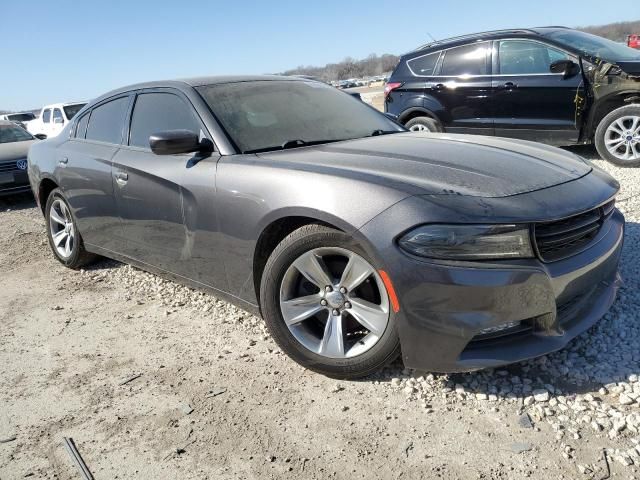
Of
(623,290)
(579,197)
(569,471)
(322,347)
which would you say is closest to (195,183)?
(322,347)

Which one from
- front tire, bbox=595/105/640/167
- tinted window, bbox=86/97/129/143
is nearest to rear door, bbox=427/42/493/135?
front tire, bbox=595/105/640/167

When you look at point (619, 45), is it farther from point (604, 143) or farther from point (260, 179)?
point (260, 179)

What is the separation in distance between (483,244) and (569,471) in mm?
907

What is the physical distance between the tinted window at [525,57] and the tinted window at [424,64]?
1016 millimetres

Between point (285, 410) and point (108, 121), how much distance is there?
2.91 m

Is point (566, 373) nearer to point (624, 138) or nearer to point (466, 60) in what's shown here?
point (624, 138)

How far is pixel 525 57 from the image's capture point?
709 centimetres

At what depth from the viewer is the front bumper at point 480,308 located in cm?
225

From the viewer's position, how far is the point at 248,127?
3324mm

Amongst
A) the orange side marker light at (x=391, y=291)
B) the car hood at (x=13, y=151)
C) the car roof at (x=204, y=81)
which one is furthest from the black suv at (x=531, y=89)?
the car hood at (x=13, y=151)

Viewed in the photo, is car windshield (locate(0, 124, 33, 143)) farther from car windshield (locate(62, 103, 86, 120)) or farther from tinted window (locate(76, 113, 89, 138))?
tinted window (locate(76, 113, 89, 138))

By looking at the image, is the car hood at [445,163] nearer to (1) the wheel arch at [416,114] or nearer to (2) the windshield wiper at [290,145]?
(2) the windshield wiper at [290,145]

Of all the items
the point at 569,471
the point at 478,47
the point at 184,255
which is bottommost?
the point at 569,471

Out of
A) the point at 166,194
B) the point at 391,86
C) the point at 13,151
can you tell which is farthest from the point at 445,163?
the point at 13,151
